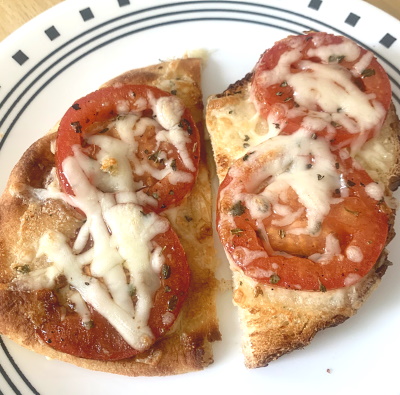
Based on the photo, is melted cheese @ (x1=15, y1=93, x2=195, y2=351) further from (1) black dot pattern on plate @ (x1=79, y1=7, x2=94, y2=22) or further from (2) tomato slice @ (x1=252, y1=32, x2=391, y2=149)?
(1) black dot pattern on plate @ (x1=79, y1=7, x2=94, y2=22)

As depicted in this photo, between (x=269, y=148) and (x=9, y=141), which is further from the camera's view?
(x=9, y=141)

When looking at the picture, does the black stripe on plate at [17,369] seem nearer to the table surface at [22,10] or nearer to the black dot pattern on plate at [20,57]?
the black dot pattern on plate at [20,57]

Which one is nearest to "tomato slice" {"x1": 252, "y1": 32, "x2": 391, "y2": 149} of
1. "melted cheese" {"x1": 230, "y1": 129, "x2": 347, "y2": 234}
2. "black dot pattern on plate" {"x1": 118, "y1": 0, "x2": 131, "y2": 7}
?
"melted cheese" {"x1": 230, "y1": 129, "x2": 347, "y2": 234}

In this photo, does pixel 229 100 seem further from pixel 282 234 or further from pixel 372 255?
pixel 372 255

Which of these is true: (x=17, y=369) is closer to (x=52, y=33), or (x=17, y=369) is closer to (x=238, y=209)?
(x=238, y=209)

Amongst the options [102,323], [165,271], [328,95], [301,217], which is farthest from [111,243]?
[328,95]

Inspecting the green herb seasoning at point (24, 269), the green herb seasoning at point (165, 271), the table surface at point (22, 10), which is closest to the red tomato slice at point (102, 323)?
the green herb seasoning at point (165, 271)

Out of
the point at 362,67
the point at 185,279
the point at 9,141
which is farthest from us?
the point at 9,141

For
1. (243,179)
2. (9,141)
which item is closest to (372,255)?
(243,179)
